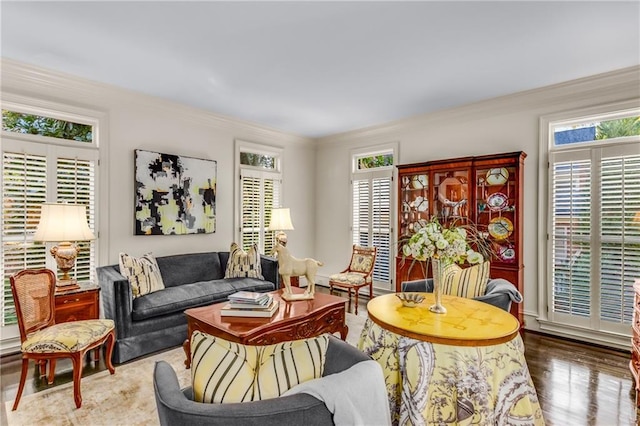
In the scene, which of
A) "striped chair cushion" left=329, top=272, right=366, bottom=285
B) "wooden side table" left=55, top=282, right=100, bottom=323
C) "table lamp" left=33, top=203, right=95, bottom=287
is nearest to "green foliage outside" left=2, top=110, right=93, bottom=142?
"table lamp" left=33, top=203, right=95, bottom=287

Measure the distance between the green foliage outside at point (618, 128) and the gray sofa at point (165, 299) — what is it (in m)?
4.00

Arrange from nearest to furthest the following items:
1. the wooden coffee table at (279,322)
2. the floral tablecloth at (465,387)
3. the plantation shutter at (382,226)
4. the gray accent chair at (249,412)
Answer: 1. the gray accent chair at (249,412)
2. the floral tablecloth at (465,387)
3. the wooden coffee table at (279,322)
4. the plantation shutter at (382,226)

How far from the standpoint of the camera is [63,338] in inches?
93.4

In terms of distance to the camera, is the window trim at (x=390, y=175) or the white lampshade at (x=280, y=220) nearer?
the white lampshade at (x=280, y=220)

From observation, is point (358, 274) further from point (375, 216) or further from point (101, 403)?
point (101, 403)

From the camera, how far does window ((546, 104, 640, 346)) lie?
333 cm

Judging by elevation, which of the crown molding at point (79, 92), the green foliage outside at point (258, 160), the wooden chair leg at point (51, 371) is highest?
the crown molding at point (79, 92)

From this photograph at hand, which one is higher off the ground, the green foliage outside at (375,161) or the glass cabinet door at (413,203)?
the green foliage outside at (375,161)

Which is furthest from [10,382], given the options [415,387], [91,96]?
[415,387]

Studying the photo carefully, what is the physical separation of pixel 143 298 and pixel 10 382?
1101mm

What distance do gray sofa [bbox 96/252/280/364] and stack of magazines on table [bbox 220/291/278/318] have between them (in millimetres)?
1019

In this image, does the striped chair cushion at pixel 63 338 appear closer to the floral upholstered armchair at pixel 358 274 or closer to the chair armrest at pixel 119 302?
the chair armrest at pixel 119 302

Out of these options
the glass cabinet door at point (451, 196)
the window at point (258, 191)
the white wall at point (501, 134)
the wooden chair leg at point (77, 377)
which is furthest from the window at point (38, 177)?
the glass cabinet door at point (451, 196)

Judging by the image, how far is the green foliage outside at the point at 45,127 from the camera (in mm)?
3195
